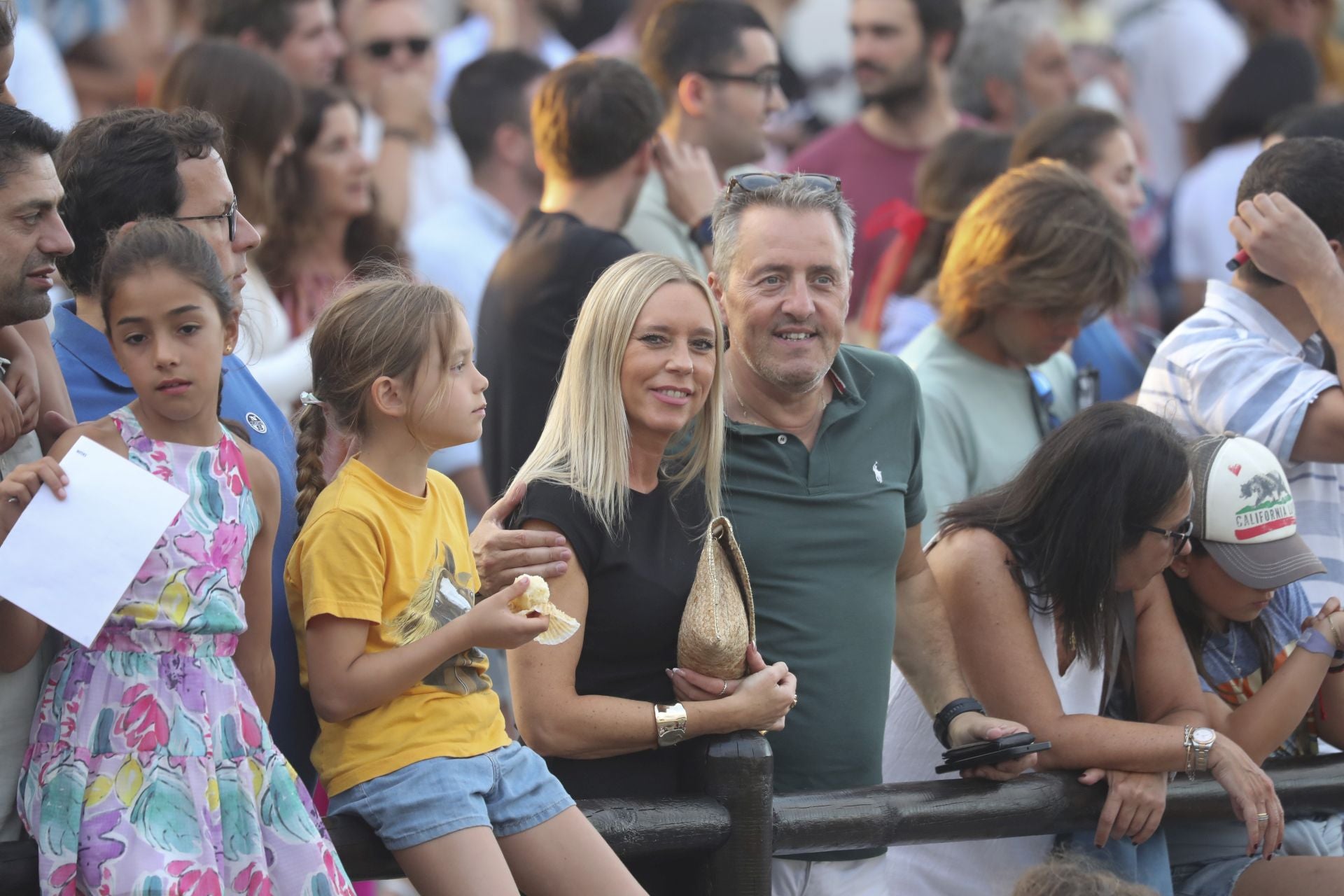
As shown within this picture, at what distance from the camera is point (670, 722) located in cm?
290

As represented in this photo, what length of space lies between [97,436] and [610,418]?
944 mm

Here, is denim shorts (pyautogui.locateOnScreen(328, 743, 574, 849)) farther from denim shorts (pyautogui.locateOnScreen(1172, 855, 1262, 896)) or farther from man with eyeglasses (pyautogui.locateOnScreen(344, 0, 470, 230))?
man with eyeglasses (pyautogui.locateOnScreen(344, 0, 470, 230))

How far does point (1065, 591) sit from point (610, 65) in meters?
2.29

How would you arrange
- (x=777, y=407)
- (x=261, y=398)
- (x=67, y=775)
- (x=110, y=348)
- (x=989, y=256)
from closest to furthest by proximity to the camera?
(x=67, y=775) < (x=110, y=348) < (x=261, y=398) < (x=777, y=407) < (x=989, y=256)

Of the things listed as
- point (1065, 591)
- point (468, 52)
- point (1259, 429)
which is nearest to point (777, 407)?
point (1065, 591)

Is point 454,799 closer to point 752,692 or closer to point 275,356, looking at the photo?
point 752,692

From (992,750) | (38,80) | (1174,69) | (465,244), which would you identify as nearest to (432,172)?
(465,244)

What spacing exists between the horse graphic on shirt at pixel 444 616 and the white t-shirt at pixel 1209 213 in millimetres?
5324

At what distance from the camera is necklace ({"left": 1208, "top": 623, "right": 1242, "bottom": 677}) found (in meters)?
3.73

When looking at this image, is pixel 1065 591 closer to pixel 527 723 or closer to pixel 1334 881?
pixel 1334 881

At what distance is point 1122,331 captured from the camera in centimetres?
618

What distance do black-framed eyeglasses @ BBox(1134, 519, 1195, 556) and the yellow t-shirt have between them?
4.70ft

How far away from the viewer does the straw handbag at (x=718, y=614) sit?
2877mm

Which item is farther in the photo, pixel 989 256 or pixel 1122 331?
pixel 1122 331
